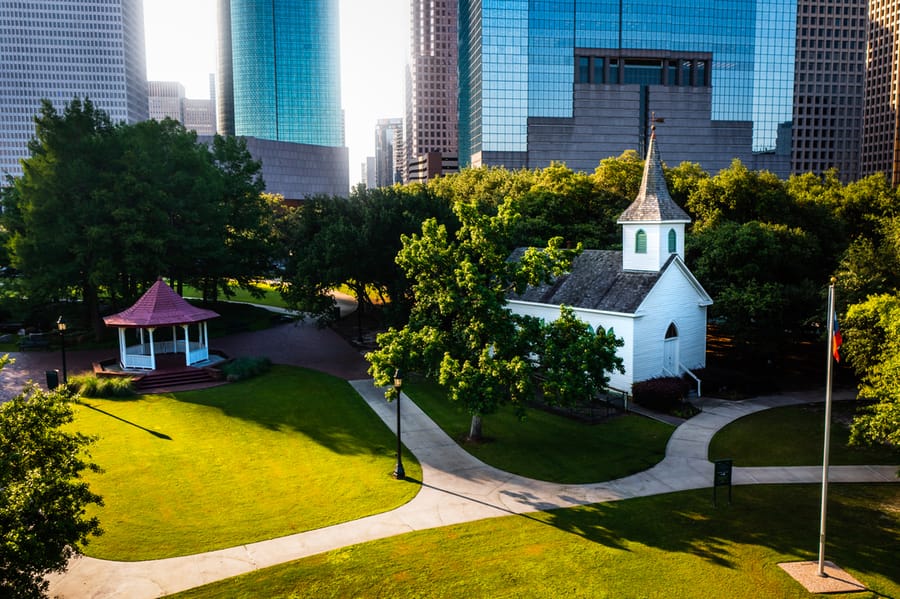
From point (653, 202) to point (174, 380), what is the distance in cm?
2879

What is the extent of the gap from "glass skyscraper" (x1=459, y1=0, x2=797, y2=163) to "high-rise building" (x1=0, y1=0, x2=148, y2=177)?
10743 centimetres

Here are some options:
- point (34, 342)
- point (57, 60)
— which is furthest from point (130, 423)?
point (57, 60)

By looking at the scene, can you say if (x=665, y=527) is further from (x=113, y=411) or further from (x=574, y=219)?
(x=574, y=219)

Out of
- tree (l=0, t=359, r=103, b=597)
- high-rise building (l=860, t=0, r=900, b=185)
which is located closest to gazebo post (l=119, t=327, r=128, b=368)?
tree (l=0, t=359, r=103, b=597)

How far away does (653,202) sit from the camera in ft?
116

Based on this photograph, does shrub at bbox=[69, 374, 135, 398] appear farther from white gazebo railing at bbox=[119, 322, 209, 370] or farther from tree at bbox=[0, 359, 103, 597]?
tree at bbox=[0, 359, 103, 597]

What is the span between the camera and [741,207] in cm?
4859

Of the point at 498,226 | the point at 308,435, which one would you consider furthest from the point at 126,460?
the point at 498,226

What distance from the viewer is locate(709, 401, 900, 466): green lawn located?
2545 centimetres

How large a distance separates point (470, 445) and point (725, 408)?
14.2 meters

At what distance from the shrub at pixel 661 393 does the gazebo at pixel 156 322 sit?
25955mm

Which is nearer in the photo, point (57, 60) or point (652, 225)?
point (652, 225)

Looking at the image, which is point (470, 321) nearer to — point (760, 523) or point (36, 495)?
point (760, 523)

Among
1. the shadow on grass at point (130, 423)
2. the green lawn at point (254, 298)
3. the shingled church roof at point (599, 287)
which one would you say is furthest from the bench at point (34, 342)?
the shingled church roof at point (599, 287)
